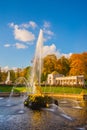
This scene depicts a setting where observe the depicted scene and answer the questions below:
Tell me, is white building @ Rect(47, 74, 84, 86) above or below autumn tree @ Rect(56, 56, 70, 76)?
below

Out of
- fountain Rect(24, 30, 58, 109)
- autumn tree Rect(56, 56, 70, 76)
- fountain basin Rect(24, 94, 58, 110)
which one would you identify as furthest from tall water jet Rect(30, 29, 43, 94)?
autumn tree Rect(56, 56, 70, 76)

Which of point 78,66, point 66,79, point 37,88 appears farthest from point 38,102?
point 78,66

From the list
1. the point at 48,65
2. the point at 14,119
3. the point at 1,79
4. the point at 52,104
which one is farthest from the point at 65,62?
the point at 14,119

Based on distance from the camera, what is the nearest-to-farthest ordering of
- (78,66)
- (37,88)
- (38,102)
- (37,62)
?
(38,102)
(37,88)
(37,62)
(78,66)

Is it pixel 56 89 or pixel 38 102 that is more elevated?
pixel 56 89

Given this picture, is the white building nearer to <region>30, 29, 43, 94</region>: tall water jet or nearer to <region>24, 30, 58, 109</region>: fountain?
<region>24, 30, 58, 109</region>: fountain

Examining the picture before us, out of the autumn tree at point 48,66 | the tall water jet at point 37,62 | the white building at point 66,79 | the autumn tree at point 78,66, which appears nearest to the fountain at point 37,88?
the tall water jet at point 37,62

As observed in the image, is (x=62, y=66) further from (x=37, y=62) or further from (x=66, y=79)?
(x=37, y=62)

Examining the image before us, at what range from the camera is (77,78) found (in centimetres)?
6262

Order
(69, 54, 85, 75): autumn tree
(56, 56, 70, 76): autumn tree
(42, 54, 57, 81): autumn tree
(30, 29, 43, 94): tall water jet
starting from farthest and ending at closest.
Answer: (56, 56, 70, 76): autumn tree < (42, 54, 57, 81): autumn tree < (69, 54, 85, 75): autumn tree < (30, 29, 43, 94): tall water jet

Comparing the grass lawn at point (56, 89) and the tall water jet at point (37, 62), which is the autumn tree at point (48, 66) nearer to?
the grass lawn at point (56, 89)

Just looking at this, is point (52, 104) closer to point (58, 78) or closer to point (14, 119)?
point (14, 119)

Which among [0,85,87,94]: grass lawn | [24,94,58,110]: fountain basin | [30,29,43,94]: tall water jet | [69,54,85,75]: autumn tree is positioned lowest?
[24,94,58,110]: fountain basin

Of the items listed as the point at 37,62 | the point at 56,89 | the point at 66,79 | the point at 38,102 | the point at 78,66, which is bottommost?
the point at 38,102
